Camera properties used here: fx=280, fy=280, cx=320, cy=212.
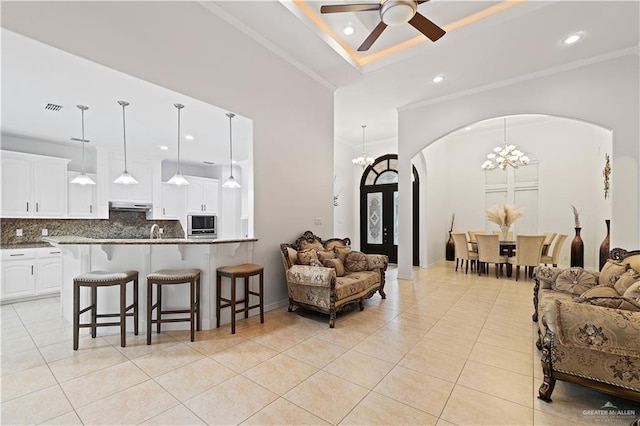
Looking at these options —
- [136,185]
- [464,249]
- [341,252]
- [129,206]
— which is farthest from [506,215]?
[129,206]

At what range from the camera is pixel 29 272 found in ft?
14.6

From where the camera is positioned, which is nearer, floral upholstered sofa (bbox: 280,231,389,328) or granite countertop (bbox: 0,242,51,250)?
floral upholstered sofa (bbox: 280,231,389,328)

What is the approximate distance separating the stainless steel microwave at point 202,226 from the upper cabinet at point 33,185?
250 centimetres

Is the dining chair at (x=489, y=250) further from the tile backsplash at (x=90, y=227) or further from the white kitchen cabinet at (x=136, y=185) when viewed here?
the white kitchen cabinet at (x=136, y=185)

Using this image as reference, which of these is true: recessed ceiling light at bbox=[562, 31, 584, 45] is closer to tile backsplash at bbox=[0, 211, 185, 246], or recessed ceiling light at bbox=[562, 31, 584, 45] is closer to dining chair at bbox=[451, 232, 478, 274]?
dining chair at bbox=[451, 232, 478, 274]

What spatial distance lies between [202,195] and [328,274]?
547cm

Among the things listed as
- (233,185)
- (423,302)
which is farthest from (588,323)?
(233,185)

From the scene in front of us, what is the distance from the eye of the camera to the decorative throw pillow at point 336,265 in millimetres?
3994

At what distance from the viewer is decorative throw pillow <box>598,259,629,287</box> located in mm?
2678

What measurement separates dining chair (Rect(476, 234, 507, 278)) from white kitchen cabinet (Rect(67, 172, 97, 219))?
800 cm

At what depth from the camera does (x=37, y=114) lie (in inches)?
157

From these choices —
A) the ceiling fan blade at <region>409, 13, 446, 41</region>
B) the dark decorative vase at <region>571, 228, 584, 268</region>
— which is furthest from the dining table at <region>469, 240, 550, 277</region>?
the ceiling fan blade at <region>409, 13, 446, 41</region>

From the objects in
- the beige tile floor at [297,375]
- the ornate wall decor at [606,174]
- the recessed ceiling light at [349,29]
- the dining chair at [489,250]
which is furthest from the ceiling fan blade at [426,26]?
the dining chair at [489,250]

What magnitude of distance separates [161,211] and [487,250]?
747cm
